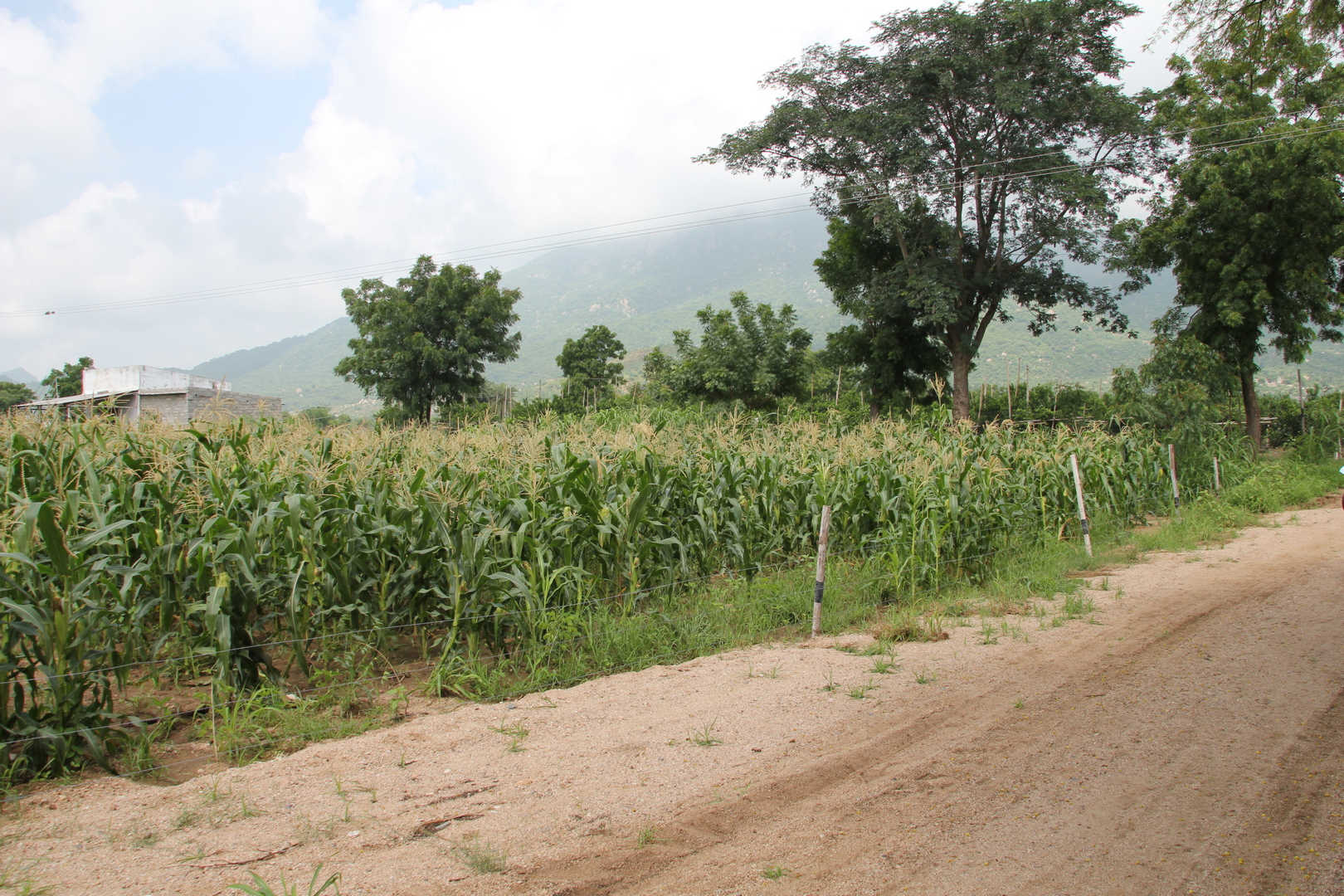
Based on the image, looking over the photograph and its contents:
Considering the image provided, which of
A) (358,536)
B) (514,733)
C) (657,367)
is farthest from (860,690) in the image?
(657,367)

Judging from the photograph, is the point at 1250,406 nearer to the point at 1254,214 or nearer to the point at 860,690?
the point at 1254,214

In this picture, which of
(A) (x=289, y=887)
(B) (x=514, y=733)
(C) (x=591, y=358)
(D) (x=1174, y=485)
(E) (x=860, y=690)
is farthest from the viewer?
(C) (x=591, y=358)

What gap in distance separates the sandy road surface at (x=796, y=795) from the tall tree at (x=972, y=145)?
66.5ft

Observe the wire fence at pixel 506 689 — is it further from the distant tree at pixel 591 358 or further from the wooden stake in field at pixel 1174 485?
the distant tree at pixel 591 358

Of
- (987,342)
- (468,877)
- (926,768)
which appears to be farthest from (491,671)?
(987,342)

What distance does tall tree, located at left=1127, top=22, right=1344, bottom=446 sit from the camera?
60.2 ft

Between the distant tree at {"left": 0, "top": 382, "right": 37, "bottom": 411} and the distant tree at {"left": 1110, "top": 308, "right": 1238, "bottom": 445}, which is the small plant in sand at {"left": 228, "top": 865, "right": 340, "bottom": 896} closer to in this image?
the distant tree at {"left": 1110, "top": 308, "right": 1238, "bottom": 445}

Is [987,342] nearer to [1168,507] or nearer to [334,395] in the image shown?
[1168,507]

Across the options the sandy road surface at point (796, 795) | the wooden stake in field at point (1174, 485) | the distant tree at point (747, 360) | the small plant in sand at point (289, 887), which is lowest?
the sandy road surface at point (796, 795)

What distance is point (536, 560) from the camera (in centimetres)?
589

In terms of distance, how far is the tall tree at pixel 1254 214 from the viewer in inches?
723

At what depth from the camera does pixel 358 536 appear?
5.43 meters

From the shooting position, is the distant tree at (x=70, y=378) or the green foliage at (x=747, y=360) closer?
the green foliage at (x=747, y=360)

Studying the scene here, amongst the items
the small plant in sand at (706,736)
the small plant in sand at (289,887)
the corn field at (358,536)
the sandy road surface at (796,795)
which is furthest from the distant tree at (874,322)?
the small plant in sand at (289,887)
